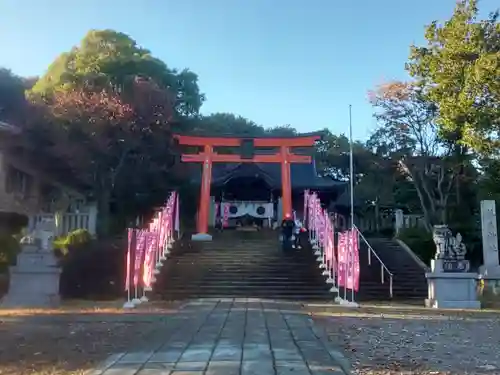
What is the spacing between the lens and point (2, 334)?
25.9ft

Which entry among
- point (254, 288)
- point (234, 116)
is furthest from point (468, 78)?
point (234, 116)

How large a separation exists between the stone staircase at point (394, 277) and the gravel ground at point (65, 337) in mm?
6955

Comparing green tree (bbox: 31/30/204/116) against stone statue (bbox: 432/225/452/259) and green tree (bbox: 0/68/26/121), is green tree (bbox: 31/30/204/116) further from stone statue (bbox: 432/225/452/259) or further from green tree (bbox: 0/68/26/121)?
stone statue (bbox: 432/225/452/259)

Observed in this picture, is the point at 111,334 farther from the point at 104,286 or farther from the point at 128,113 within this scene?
the point at 128,113

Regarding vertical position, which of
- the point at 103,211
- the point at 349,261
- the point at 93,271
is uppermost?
the point at 103,211

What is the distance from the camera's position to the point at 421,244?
2033 centimetres

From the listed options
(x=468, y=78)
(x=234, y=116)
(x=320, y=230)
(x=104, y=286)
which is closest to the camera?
(x=468, y=78)

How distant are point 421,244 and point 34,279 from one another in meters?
13.3

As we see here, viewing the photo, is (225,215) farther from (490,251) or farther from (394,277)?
(490,251)

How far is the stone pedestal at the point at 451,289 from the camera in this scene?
13.7 m

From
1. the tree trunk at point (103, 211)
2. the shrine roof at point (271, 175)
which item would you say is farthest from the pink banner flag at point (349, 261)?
the shrine roof at point (271, 175)

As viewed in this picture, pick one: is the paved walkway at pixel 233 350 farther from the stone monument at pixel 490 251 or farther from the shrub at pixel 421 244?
the shrub at pixel 421 244

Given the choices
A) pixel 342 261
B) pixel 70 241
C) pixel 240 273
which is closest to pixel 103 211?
pixel 70 241

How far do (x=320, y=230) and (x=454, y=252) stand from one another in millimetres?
5420
